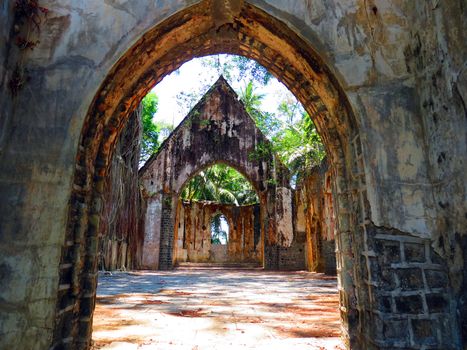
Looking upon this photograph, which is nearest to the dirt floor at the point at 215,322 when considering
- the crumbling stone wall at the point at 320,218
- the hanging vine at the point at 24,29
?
the hanging vine at the point at 24,29

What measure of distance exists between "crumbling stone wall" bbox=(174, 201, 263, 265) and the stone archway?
59.4 feet

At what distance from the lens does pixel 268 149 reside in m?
15.1

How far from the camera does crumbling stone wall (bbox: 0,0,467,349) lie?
2221 millimetres

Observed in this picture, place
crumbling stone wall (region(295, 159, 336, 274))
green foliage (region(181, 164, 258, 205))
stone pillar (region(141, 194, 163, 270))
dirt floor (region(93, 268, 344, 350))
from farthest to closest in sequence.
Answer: green foliage (region(181, 164, 258, 205))
stone pillar (region(141, 194, 163, 270))
crumbling stone wall (region(295, 159, 336, 274))
dirt floor (region(93, 268, 344, 350))

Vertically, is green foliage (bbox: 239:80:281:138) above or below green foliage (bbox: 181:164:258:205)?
above

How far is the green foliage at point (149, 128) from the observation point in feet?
67.2

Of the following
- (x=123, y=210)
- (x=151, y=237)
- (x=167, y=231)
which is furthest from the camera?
(x=167, y=231)

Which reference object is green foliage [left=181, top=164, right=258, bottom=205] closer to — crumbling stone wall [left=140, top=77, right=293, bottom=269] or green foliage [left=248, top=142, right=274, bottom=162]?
crumbling stone wall [left=140, top=77, right=293, bottom=269]

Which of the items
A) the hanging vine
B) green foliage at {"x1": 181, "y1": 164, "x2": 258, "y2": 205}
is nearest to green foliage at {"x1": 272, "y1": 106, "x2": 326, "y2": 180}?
the hanging vine

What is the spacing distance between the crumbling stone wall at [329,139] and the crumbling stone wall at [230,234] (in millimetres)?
18392

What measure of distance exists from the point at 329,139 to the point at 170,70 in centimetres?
162

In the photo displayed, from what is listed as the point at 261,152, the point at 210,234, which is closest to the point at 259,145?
the point at 261,152

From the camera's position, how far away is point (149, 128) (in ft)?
69.8

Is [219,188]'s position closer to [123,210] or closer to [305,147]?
[305,147]
